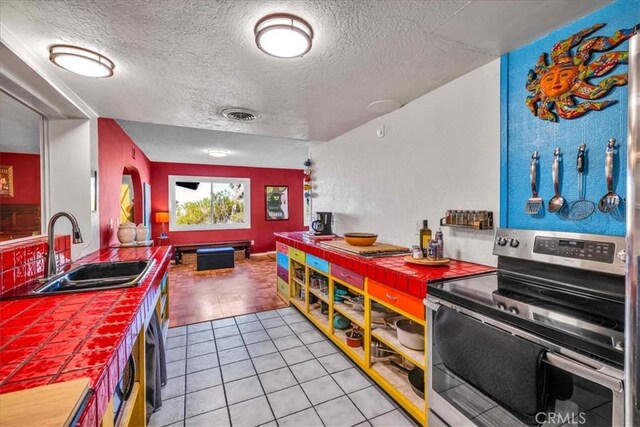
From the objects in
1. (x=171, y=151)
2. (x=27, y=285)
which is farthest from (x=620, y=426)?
(x=171, y=151)

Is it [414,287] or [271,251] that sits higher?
[414,287]

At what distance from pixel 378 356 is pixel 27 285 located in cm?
220

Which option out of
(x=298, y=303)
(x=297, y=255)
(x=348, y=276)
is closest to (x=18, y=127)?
Answer: (x=297, y=255)

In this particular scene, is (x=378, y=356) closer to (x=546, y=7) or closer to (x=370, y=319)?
(x=370, y=319)

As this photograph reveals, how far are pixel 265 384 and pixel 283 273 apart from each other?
1830mm

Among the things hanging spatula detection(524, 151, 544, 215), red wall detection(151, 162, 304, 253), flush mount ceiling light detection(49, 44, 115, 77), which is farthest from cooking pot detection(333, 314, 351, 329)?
red wall detection(151, 162, 304, 253)

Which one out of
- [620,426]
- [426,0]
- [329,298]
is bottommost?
[329,298]

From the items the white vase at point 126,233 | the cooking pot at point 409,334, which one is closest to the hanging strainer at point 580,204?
the cooking pot at point 409,334

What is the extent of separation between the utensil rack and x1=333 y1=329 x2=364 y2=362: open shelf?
3.79ft

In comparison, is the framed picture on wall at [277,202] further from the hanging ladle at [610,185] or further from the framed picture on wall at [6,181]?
the hanging ladle at [610,185]

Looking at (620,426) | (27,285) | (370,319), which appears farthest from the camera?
(370,319)

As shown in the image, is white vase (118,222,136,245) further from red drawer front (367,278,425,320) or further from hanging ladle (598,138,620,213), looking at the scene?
hanging ladle (598,138,620,213)

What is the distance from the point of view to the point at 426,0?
1177mm

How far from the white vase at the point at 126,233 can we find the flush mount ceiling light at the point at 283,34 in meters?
2.48
